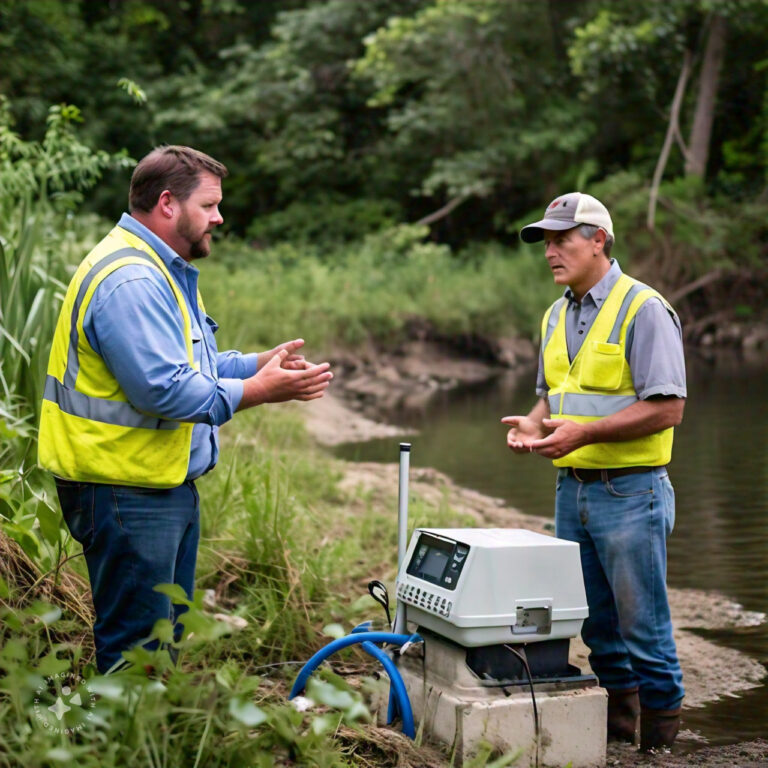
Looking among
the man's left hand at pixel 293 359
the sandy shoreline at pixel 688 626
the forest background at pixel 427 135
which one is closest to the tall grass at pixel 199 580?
the sandy shoreline at pixel 688 626

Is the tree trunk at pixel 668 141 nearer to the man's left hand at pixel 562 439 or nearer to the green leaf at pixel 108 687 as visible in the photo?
the man's left hand at pixel 562 439

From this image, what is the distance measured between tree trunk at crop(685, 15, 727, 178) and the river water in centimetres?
632

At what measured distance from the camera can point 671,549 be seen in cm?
792

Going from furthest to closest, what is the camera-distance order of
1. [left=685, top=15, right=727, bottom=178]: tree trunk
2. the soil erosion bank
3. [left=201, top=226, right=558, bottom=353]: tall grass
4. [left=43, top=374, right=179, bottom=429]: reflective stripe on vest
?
[left=685, top=15, right=727, bottom=178]: tree trunk, [left=201, top=226, right=558, bottom=353]: tall grass, the soil erosion bank, [left=43, top=374, right=179, bottom=429]: reflective stripe on vest

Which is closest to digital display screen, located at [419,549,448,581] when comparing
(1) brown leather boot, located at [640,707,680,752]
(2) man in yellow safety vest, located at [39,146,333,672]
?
(2) man in yellow safety vest, located at [39,146,333,672]

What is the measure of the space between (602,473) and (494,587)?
836 millimetres

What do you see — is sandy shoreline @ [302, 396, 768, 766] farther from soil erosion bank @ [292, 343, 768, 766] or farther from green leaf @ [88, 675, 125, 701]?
green leaf @ [88, 675, 125, 701]

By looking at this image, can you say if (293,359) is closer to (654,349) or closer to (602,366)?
(602,366)

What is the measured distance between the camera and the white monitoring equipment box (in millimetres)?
3549

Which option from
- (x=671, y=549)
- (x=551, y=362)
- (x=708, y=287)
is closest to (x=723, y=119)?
(x=708, y=287)

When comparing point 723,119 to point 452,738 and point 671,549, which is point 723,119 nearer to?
point 671,549

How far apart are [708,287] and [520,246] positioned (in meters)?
4.23

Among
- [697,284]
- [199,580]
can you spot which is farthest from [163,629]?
[697,284]

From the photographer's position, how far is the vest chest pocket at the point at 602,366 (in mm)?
4137
